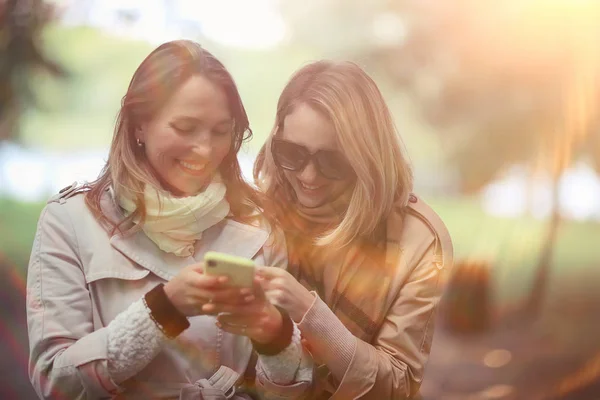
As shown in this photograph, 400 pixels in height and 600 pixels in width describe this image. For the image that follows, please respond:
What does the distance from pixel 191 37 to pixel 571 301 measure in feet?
4.25

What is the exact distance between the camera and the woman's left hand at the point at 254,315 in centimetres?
180

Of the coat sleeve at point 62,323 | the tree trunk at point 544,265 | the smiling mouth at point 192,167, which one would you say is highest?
the tree trunk at point 544,265

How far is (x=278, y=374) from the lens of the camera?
1856 mm

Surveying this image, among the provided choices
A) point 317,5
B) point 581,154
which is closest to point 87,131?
point 317,5

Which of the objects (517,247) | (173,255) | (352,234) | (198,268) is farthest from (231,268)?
(517,247)

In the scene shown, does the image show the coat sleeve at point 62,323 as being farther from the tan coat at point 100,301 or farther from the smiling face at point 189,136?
the smiling face at point 189,136

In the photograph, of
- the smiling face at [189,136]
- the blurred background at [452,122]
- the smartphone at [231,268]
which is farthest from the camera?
the blurred background at [452,122]

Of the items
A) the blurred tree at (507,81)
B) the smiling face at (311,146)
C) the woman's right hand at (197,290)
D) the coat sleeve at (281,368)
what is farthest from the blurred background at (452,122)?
the woman's right hand at (197,290)

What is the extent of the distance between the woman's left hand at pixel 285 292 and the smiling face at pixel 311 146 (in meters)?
0.21

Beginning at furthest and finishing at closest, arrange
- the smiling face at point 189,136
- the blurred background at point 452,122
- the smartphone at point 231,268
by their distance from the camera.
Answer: the blurred background at point 452,122
the smiling face at point 189,136
the smartphone at point 231,268

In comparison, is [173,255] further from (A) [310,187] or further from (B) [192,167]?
(A) [310,187]

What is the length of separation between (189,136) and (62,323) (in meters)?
0.56

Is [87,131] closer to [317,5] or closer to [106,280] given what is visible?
[106,280]

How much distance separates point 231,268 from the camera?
69.1 inches
